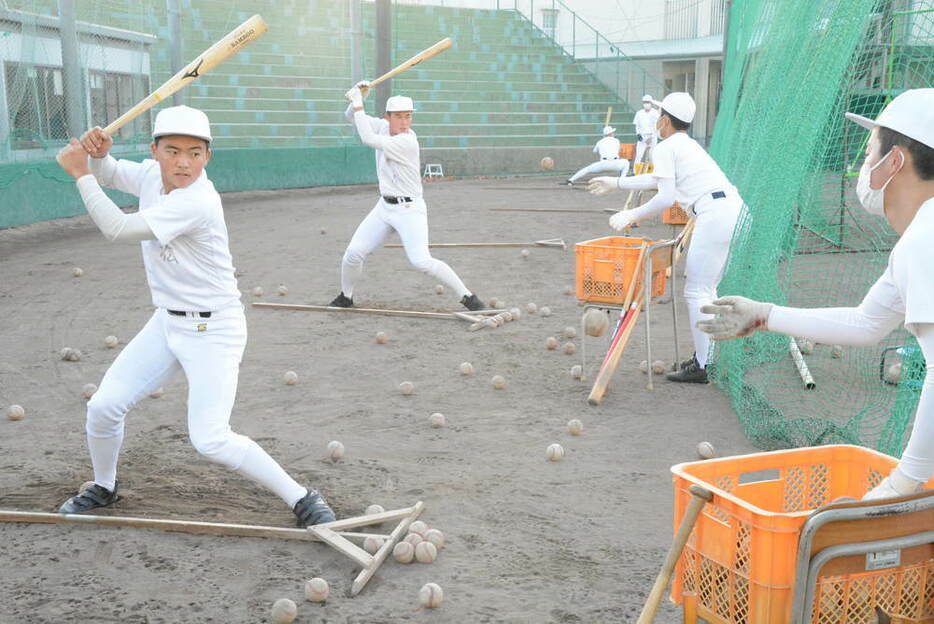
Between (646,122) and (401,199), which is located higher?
(646,122)

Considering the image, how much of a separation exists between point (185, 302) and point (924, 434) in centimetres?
324

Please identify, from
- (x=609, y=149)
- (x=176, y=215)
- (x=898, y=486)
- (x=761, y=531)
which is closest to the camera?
(x=761, y=531)

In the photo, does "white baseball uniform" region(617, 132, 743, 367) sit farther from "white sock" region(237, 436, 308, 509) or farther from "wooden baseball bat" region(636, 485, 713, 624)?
"wooden baseball bat" region(636, 485, 713, 624)

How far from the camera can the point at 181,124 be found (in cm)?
450

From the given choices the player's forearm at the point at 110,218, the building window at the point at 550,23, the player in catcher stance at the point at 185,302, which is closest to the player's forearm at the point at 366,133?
the player in catcher stance at the point at 185,302

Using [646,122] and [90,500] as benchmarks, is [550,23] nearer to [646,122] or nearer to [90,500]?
[646,122]

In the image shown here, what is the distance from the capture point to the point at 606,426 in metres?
6.79

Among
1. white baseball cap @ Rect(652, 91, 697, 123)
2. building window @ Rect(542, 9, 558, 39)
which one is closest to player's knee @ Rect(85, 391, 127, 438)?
white baseball cap @ Rect(652, 91, 697, 123)

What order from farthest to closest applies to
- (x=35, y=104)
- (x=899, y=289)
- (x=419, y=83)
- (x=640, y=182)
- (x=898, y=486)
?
(x=419, y=83), (x=35, y=104), (x=640, y=182), (x=899, y=289), (x=898, y=486)

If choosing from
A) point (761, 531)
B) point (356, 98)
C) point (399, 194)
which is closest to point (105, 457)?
point (761, 531)

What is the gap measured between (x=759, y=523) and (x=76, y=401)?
5726mm

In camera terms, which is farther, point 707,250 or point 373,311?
point 373,311

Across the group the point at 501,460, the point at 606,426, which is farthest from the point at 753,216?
the point at 501,460

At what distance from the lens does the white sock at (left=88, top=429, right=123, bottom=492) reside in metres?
4.93
